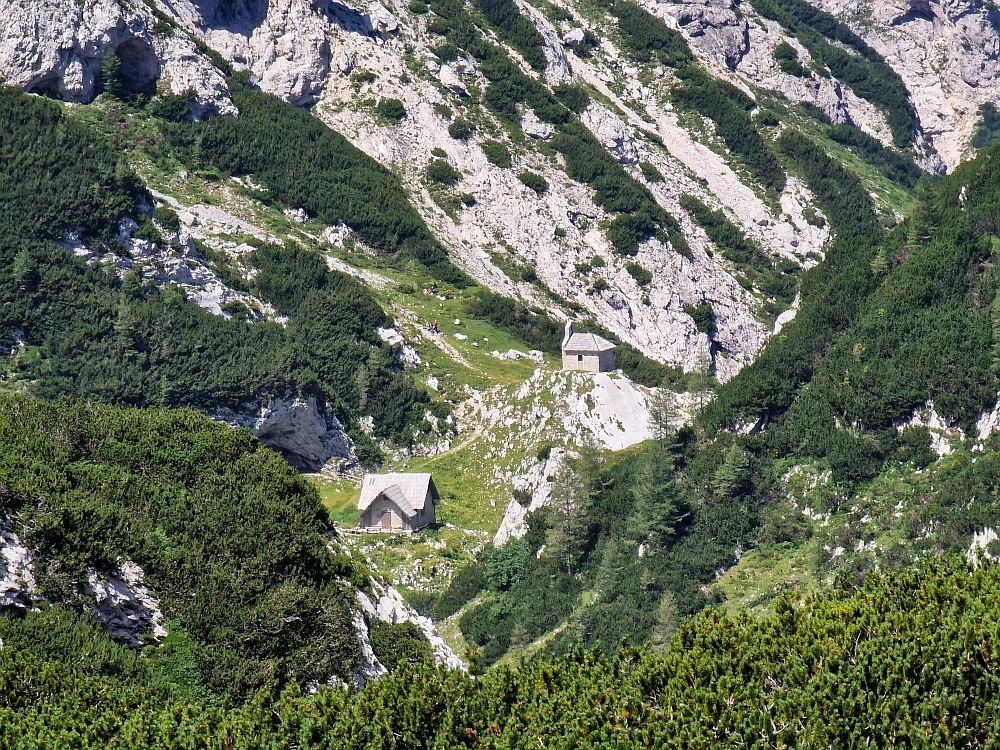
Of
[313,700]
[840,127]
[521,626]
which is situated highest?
[840,127]

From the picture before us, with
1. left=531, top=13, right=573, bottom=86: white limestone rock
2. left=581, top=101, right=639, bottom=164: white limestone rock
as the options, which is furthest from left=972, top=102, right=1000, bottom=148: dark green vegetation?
left=581, top=101, right=639, bottom=164: white limestone rock

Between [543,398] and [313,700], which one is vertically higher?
[313,700]

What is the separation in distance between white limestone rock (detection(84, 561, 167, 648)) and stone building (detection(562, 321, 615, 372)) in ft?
147

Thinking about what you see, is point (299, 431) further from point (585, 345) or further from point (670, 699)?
point (670, 699)

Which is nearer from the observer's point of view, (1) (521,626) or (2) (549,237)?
(1) (521,626)

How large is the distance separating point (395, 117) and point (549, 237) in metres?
19.8

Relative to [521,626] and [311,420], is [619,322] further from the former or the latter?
[521,626]

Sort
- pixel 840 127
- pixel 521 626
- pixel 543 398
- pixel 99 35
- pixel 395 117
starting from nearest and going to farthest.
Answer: pixel 521 626
pixel 543 398
pixel 99 35
pixel 395 117
pixel 840 127

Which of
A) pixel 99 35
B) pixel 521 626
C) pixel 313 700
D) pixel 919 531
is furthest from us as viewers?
pixel 99 35

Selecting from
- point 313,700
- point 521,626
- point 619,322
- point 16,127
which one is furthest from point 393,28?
point 313,700

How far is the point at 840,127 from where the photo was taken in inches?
5915

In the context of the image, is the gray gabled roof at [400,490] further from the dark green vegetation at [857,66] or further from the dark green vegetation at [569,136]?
the dark green vegetation at [857,66]

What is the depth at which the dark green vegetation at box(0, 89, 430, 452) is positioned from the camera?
6481cm

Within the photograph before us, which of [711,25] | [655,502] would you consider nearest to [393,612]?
[655,502]
